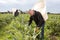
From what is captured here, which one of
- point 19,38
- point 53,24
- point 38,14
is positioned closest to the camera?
point 19,38

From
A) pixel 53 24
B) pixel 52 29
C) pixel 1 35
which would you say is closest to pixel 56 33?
pixel 52 29

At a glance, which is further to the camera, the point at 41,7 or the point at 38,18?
the point at 38,18

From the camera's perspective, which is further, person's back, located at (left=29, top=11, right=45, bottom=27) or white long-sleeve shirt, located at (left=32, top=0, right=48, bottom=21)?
person's back, located at (left=29, top=11, right=45, bottom=27)

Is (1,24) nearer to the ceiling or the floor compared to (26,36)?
nearer to the floor

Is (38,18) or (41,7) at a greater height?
(41,7)

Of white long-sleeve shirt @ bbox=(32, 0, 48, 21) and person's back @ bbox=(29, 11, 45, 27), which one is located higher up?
A: white long-sleeve shirt @ bbox=(32, 0, 48, 21)

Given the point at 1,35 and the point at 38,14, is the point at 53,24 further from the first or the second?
the point at 38,14

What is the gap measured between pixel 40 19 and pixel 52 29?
5.56 m

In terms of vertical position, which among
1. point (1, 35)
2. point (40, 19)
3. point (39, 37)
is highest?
point (40, 19)

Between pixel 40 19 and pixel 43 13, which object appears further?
pixel 40 19

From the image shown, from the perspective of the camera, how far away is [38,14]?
6.08 meters

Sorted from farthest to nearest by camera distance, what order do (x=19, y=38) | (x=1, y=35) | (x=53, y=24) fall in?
(x=53, y=24) < (x=1, y=35) < (x=19, y=38)

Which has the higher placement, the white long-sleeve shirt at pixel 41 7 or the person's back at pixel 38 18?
the white long-sleeve shirt at pixel 41 7

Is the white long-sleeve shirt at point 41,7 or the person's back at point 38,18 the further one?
the person's back at point 38,18
